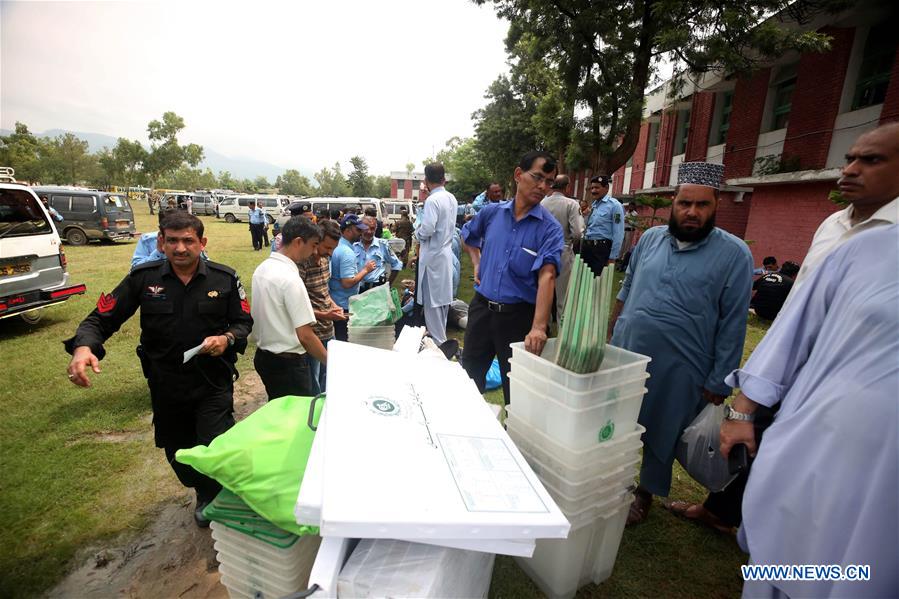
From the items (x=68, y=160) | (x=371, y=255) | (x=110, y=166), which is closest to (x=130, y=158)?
(x=110, y=166)

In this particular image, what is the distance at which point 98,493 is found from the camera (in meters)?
2.68

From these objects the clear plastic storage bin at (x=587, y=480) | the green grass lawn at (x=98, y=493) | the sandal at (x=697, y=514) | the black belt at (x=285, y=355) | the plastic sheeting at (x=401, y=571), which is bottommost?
the green grass lawn at (x=98, y=493)

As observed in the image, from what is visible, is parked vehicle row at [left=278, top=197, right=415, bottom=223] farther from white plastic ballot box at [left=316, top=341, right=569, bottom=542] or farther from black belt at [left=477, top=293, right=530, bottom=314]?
white plastic ballot box at [left=316, top=341, right=569, bottom=542]

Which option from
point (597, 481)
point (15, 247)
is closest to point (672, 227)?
point (597, 481)

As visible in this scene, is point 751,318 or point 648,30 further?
point 648,30

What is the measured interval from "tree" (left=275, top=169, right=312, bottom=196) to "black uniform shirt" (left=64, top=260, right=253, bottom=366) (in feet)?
323

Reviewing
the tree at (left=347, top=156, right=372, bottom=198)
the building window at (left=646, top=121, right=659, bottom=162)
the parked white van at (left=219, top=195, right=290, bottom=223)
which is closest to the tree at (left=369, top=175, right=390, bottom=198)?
the tree at (left=347, top=156, right=372, bottom=198)

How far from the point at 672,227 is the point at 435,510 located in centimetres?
207

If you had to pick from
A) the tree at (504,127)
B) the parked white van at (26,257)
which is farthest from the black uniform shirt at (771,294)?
the tree at (504,127)

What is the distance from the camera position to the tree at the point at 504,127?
75.3 ft

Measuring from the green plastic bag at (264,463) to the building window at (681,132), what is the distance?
19555 mm

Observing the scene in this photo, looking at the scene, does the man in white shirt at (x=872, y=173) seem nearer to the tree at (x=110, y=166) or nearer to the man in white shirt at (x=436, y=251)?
the man in white shirt at (x=436, y=251)

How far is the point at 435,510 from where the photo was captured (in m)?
0.96

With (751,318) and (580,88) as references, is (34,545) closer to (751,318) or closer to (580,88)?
(751,318)
